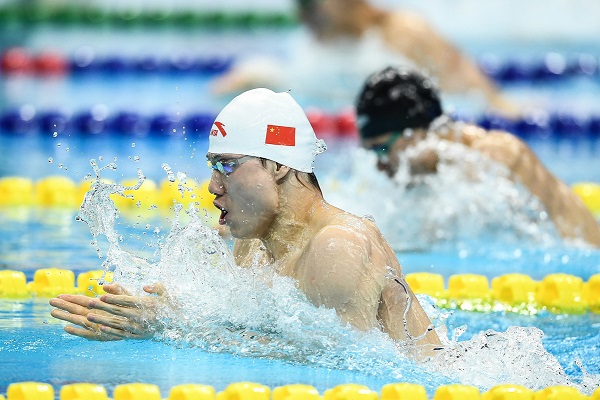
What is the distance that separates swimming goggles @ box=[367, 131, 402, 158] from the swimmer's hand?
1928 millimetres

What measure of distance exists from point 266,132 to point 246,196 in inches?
7.2

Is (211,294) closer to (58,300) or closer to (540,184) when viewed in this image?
(58,300)

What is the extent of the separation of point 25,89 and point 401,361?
24.3 feet

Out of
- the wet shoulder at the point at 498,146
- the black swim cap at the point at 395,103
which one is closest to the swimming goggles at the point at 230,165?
the black swim cap at the point at 395,103

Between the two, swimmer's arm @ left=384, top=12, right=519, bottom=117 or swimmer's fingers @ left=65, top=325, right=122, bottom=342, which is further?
swimmer's arm @ left=384, top=12, right=519, bottom=117

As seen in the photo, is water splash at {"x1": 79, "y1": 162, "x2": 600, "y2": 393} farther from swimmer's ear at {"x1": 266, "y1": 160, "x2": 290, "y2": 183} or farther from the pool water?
swimmer's ear at {"x1": 266, "y1": 160, "x2": 290, "y2": 183}

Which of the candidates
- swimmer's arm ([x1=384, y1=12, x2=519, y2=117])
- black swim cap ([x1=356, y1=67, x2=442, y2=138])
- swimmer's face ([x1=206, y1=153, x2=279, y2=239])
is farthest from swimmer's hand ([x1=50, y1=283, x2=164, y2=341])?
swimmer's arm ([x1=384, y1=12, x2=519, y2=117])

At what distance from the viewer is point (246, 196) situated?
2.95 m

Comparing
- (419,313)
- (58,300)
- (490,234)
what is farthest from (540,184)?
(58,300)

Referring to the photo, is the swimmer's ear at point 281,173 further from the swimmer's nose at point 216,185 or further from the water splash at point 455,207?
the water splash at point 455,207

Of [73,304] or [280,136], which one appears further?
[73,304]

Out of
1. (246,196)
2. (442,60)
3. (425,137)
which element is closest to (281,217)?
(246,196)

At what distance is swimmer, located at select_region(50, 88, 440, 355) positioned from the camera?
114 inches

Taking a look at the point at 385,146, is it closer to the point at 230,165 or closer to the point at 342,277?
the point at 230,165
